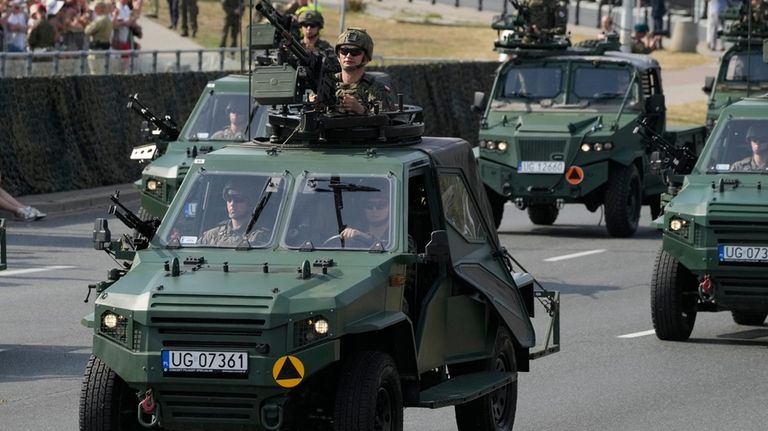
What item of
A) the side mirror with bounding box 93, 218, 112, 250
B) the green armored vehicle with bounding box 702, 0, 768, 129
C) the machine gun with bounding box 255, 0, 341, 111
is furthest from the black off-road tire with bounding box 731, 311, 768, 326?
the green armored vehicle with bounding box 702, 0, 768, 129

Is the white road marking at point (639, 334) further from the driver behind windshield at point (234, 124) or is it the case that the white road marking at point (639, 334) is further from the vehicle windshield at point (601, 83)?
the vehicle windshield at point (601, 83)

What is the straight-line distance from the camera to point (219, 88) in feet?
68.5

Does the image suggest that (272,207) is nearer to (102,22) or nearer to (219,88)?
(219,88)

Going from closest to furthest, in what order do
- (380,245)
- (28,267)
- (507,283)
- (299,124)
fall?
1. (380,245)
2. (299,124)
3. (507,283)
4. (28,267)

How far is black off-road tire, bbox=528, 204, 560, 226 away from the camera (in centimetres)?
2562

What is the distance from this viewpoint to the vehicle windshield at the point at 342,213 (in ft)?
33.6

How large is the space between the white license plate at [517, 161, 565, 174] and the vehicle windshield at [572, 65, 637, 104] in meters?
1.22

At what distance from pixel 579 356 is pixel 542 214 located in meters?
10.8

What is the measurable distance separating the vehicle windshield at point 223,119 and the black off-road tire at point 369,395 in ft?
36.3

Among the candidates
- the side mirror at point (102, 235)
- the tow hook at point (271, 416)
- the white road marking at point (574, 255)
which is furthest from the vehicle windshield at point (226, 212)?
the white road marking at point (574, 255)

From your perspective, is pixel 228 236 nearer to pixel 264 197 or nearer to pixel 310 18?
pixel 264 197

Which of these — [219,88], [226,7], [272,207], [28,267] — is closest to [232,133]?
[219,88]

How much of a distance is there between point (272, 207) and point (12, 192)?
51.5 ft

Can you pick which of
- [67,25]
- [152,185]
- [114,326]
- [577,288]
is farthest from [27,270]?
[67,25]
